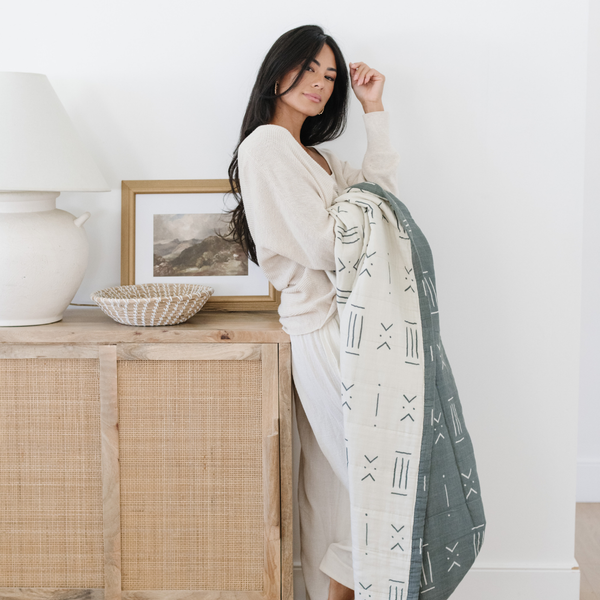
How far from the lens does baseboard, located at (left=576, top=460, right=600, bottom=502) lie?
7.72 feet

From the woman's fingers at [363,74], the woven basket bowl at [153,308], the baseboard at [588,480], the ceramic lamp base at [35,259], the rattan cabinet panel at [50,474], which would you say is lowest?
the baseboard at [588,480]

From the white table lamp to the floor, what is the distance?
5.78ft

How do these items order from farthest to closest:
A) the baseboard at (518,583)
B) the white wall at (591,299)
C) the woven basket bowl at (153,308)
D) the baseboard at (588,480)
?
1. the baseboard at (588,480)
2. the white wall at (591,299)
3. the baseboard at (518,583)
4. the woven basket bowl at (153,308)

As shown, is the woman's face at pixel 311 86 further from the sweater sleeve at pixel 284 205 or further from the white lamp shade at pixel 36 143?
the white lamp shade at pixel 36 143

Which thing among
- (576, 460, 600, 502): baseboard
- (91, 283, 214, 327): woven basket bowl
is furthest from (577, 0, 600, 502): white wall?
(91, 283, 214, 327): woven basket bowl

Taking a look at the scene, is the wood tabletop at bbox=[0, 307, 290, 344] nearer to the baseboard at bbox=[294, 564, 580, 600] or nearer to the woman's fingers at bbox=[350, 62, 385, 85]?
the woman's fingers at bbox=[350, 62, 385, 85]

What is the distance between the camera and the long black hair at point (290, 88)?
55.0 inches

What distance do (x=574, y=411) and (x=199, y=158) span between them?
131 centimetres

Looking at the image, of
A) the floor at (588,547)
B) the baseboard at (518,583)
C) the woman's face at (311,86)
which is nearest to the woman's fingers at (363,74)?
Answer: the woman's face at (311,86)

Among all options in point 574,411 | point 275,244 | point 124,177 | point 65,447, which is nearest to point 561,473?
point 574,411

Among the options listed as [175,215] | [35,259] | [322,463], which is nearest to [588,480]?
[322,463]

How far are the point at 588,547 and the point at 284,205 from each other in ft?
5.43

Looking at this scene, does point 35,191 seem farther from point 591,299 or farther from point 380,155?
point 591,299

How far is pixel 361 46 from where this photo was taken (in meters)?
1.62
